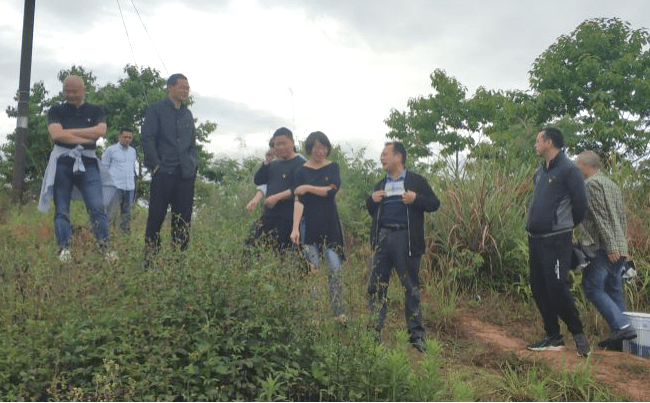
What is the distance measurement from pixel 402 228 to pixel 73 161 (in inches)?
135

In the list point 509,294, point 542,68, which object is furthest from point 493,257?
point 542,68

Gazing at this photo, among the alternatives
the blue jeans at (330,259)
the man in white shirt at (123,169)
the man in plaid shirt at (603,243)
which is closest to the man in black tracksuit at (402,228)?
the blue jeans at (330,259)

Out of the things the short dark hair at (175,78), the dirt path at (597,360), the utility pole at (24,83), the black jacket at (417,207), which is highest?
the utility pole at (24,83)

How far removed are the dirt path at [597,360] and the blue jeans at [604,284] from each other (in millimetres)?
334

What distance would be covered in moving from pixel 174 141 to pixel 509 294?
4.48 m

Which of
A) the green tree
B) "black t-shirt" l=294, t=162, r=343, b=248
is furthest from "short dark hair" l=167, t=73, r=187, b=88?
the green tree

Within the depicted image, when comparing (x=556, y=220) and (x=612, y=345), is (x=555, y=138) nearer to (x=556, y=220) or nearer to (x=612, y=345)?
(x=556, y=220)

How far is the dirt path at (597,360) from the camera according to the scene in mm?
5945

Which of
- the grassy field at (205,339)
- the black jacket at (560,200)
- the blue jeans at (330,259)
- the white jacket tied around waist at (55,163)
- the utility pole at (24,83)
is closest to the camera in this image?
the grassy field at (205,339)

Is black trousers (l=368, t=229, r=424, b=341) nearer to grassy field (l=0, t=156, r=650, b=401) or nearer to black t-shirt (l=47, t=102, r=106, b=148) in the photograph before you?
grassy field (l=0, t=156, r=650, b=401)

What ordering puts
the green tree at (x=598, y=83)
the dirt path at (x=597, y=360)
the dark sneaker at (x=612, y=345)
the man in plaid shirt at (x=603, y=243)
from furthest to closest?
1. the green tree at (x=598, y=83)
2. the dark sneaker at (x=612, y=345)
3. the man in plaid shirt at (x=603, y=243)
4. the dirt path at (x=597, y=360)

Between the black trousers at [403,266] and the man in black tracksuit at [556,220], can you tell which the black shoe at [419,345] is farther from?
the man in black tracksuit at [556,220]

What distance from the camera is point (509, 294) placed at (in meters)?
8.89

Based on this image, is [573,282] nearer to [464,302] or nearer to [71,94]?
[464,302]
